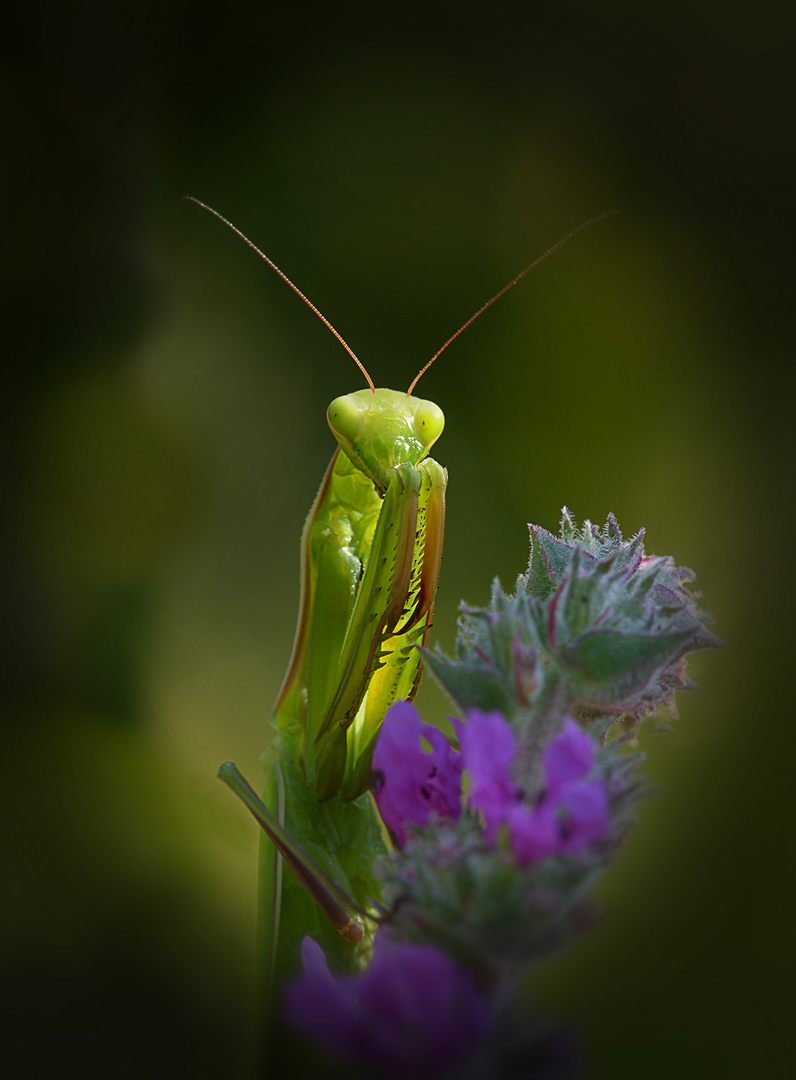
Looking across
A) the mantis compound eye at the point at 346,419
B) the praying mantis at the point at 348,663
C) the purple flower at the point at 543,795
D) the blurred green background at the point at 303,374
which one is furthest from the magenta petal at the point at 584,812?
the blurred green background at the point at 303,374

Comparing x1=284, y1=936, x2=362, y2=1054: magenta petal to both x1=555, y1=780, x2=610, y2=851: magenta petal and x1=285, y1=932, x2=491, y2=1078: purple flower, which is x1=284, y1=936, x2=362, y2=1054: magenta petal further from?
x1=555, y1=780, x2=610, y2=851: magenta petal

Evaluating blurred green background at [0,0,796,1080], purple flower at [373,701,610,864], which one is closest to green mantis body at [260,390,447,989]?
purple flower at [373,701,610,864]

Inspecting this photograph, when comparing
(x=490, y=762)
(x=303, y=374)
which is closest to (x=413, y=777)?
(x=490, y=762)

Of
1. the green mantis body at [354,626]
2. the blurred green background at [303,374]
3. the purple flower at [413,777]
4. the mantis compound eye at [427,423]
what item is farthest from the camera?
the blurred green background at [303,374]

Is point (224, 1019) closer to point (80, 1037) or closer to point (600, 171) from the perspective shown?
point (80, 1037)

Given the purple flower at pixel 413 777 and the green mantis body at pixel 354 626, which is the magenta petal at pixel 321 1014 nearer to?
the purple flower at pixel 413 777

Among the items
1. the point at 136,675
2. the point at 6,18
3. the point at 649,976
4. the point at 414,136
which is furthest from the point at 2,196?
the point at 649,976
